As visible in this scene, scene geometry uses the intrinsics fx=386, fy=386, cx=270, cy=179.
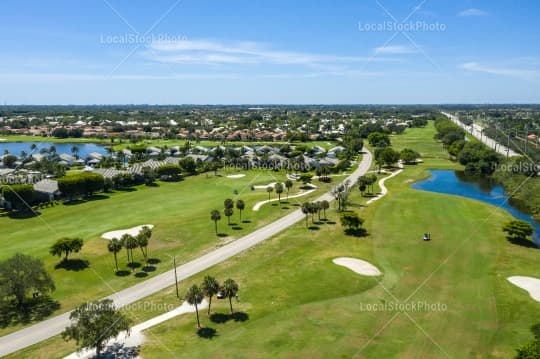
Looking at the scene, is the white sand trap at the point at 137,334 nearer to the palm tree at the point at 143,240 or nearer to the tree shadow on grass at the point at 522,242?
the palm tree at the point at 143,240

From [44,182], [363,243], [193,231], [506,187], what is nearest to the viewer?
[363,243]

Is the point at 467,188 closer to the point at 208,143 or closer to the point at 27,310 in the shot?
the point at 27,310

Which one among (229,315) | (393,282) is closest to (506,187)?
(393,282)

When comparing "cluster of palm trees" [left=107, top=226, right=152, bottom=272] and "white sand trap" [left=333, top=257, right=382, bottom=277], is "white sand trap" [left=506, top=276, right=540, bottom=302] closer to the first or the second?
"white sand trap" [left=333, top=257, right=382, bottom=277]

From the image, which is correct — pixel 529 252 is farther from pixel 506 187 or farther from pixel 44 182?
pixel 44 182

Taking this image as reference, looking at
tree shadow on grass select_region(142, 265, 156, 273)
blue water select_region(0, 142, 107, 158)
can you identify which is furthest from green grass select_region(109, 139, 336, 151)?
tree shadow on grass select_region(142, 265, 156, 273)

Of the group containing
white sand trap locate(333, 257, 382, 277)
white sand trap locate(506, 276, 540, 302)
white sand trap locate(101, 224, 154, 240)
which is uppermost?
white sand trap locate(101, 224, 154, 240)

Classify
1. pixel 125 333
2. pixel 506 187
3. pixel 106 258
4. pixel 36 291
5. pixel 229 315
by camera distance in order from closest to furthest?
pixel 125 333, pixel 229 315, pixel 36 291, pixel 106 258, pixel 506 187

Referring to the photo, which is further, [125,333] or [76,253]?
[76,253]
